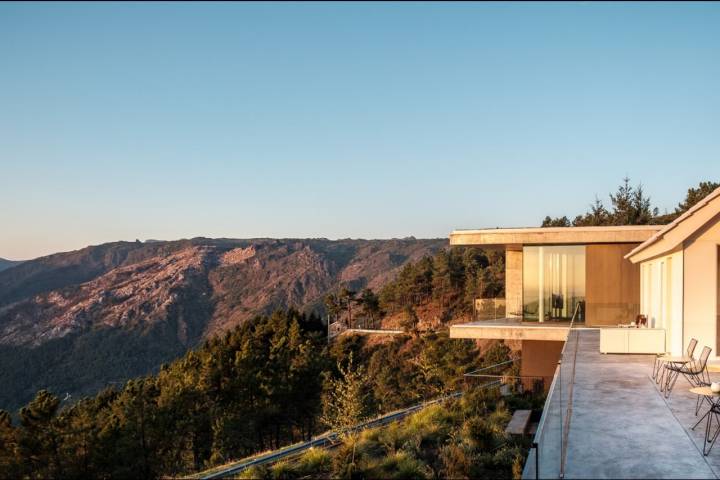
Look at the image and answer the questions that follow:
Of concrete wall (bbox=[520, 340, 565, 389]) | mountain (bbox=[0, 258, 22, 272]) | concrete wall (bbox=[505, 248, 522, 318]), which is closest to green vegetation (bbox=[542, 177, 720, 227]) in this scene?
concrete wall (bbox=[505, 248, 522, 318])

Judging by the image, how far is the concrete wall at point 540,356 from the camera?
63.2 feet

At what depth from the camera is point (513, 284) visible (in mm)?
20906

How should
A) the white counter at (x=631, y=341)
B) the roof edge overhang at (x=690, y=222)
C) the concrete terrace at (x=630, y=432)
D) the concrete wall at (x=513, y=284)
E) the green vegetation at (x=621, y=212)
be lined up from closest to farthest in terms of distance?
the concrete terrace at (x=630, y=432), the roof edge overhang at (x=690, y=222), the white counter at (x=631, y=341), the concrete wall at (x=513, y=284), the green vegetation at (x=621, y=212)

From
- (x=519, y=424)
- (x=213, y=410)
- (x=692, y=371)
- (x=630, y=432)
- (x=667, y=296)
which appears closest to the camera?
(x=630, y=432)

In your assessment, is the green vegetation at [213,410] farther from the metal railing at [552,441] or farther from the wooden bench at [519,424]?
the wooden bench at [519,424]

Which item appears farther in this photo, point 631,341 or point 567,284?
point 567,284

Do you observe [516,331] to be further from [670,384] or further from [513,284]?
[670,384]

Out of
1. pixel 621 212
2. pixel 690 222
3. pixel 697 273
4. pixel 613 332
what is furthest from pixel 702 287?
pixel 621 212

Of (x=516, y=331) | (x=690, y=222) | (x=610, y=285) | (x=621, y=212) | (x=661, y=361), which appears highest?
(x=621, y=212)

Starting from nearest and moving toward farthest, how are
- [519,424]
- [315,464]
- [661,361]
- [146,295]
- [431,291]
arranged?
1. [315,464]
2. [661,361]
3. [519,424]
4. [431,291]
5. [146,295]

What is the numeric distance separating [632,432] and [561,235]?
11.9 metres

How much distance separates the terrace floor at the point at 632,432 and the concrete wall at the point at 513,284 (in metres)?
9.71

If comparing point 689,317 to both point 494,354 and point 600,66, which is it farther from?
point 494,354

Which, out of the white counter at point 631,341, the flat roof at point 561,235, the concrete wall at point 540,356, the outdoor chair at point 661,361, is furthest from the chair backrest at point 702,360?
the concrete wall at point 540,356
